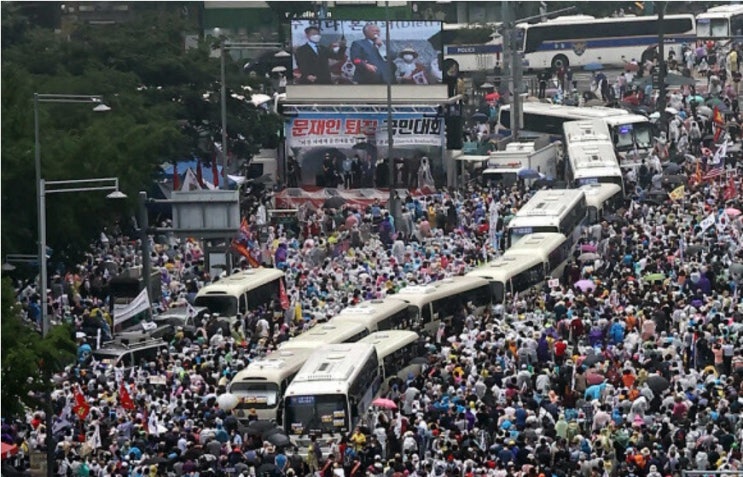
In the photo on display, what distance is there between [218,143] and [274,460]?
1350 inches

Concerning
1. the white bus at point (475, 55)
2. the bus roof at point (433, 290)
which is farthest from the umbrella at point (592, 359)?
the white bus at point (475, 55)

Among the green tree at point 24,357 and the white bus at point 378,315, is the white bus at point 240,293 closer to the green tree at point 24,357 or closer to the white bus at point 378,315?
the white bus at point 378,315

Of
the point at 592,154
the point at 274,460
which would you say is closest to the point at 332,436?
the point at 274,460

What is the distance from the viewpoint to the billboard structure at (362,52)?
69.7 m

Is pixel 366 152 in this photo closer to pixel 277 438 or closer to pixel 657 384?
pixel 657 384

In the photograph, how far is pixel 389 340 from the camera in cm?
4400

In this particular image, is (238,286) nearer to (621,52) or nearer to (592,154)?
(592,154)

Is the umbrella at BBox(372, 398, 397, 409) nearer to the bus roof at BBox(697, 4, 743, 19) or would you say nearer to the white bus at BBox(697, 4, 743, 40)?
the white bus at BBox(697, 4, 743, 40)

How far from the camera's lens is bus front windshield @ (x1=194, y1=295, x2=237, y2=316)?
4922 cm

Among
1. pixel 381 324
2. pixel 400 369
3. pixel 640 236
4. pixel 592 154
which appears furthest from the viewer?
pixel 592 154

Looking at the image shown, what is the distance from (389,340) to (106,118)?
18.1 metres

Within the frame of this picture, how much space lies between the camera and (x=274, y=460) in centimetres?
3691

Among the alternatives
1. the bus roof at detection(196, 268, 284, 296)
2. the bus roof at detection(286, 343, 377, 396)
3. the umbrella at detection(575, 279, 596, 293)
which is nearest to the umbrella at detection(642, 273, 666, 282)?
the umbrella at detection(575, 279, 596, 293)

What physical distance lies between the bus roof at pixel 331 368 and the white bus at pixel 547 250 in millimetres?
10737
